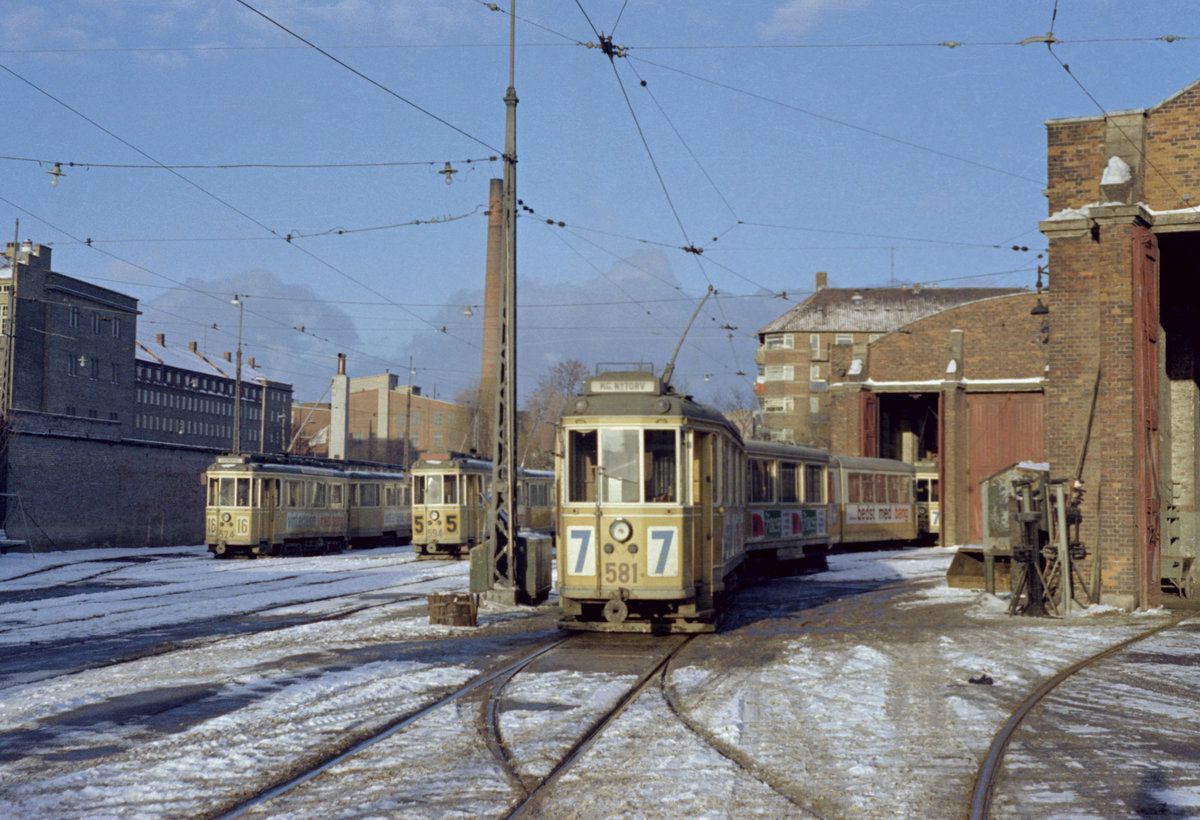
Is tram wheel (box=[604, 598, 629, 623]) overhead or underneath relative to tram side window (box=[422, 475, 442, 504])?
underneath

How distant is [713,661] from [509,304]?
726 cm

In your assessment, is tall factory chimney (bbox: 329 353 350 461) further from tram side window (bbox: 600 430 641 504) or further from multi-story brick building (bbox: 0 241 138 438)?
tram side window (bbox: 600 430 641 504)

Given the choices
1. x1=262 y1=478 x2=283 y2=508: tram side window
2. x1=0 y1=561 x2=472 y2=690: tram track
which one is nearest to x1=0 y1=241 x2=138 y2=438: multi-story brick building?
x1=262 y1=478 x2=283 y2=508: tram side window

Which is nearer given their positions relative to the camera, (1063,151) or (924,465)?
(1063,151)

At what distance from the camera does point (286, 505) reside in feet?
108

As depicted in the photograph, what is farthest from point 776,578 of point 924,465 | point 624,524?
point 924,465

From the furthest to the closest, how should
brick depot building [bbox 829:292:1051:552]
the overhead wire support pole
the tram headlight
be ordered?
brick depot building [bbox 829:292:1051:552]
the overhead wire support pole
the tram headlight

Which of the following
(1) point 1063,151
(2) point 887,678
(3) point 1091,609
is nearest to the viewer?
(2) point 887,678

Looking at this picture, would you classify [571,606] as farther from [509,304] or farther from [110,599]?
[110,599]

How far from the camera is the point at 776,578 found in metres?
23.3

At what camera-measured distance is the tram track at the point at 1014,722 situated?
633 centimetres

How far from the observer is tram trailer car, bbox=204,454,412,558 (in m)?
31.8

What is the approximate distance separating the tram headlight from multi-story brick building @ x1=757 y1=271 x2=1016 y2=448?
68.8m

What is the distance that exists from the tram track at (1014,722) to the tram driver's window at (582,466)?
5.10m
